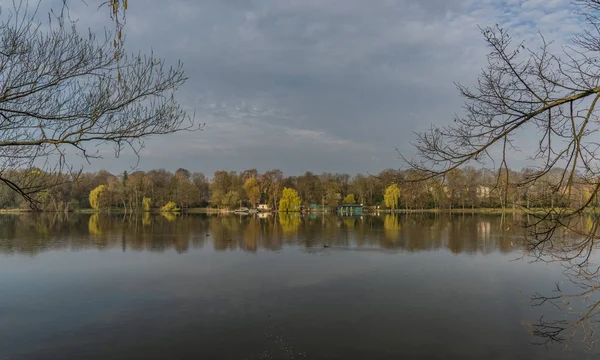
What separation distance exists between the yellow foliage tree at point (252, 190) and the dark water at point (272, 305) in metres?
52.8

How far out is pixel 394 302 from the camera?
1025 cm

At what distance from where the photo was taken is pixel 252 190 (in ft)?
236

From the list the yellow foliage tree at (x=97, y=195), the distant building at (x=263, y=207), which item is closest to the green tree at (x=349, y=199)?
the distant building at (x=263, y=207)

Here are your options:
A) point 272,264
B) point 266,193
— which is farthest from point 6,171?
point 266,193

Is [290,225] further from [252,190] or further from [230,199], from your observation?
[252,190]

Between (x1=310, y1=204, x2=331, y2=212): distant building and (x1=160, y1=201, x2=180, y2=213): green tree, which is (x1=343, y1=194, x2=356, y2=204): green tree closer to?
(x1=310, y1=204, x2=331, y2=212): distant building

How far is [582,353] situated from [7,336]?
Answer: 453 inches

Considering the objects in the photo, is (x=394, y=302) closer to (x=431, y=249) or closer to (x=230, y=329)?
(x=230, y=329)

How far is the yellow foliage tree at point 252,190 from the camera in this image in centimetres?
7200

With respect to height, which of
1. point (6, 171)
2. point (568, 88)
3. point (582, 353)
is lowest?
point (582, 353)

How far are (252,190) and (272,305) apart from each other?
2462 inches

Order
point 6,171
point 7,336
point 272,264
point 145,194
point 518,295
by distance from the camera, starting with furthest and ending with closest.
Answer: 1. point 145,194
2. point 272,264
3. point 518,295
4. point 7,336
5. point 6,171

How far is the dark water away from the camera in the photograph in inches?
289

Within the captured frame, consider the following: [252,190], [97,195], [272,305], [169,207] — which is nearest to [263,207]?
[252,190]
